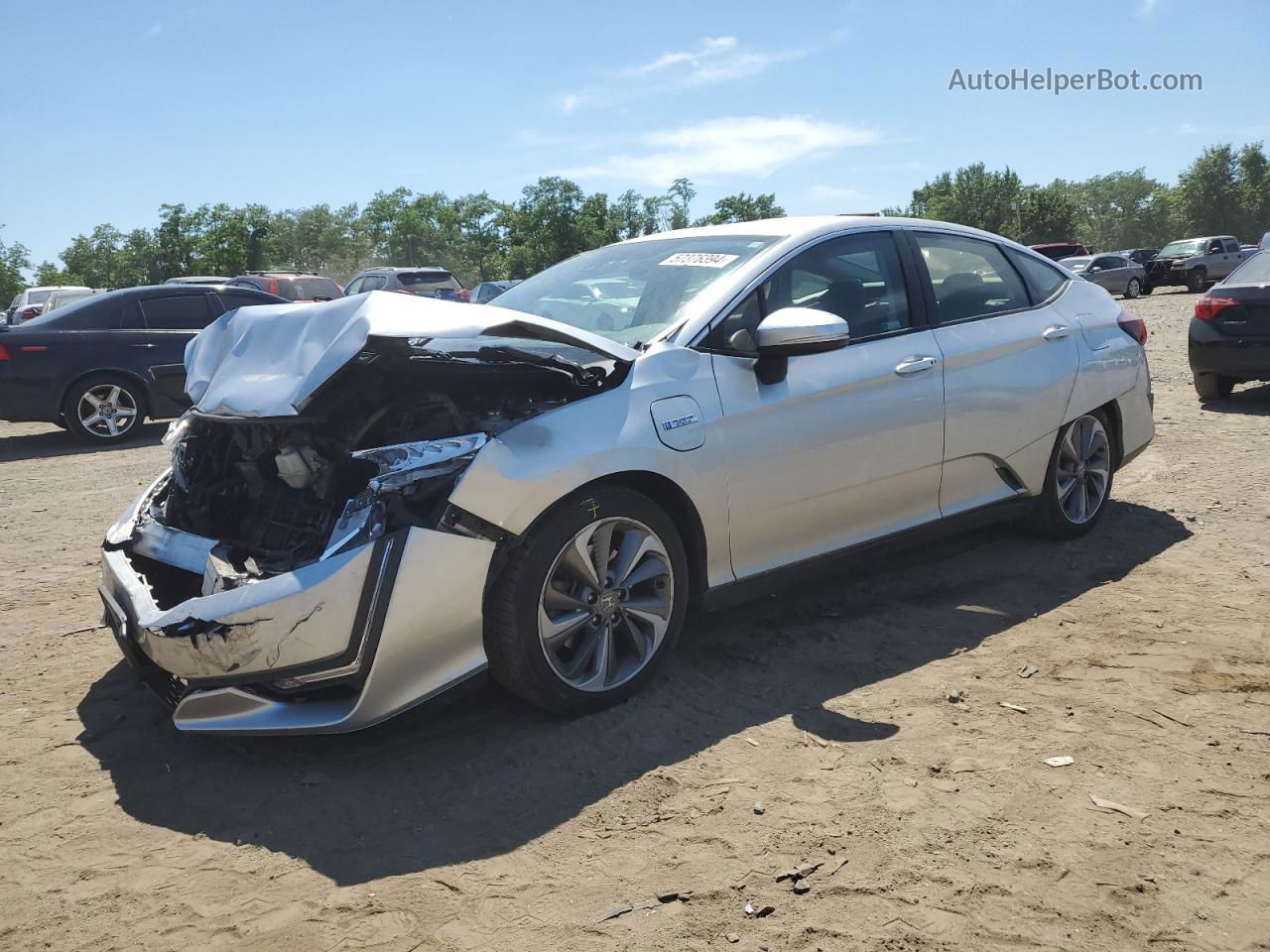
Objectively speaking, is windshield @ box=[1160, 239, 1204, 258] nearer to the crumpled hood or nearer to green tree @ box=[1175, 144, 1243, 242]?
the crumpled hood

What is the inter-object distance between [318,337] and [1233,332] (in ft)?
29.2

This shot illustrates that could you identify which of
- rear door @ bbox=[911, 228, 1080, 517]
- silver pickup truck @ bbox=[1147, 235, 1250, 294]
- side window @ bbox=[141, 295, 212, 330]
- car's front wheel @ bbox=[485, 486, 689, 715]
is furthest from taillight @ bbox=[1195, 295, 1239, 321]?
silver pickup truck @ bbox=[1147, 235, 1250, 294]

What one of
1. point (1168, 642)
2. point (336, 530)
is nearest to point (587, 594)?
point (336, 530)

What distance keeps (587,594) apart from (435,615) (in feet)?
1.83

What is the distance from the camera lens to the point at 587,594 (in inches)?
133

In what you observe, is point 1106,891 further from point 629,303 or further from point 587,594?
point 629,303

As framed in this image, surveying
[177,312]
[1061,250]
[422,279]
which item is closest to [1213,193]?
[1061,250]

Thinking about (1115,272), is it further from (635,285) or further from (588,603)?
(588,603)

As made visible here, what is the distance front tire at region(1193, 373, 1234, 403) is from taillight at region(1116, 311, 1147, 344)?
4785mm

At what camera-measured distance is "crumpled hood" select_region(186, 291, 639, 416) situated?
3178 millimetres

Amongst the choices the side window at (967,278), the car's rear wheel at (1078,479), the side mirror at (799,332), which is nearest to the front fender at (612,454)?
the side mirror at (799,332)

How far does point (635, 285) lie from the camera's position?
4246 millimetres

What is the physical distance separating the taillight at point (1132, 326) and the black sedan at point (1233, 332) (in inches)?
173

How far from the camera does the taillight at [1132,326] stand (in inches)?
218
